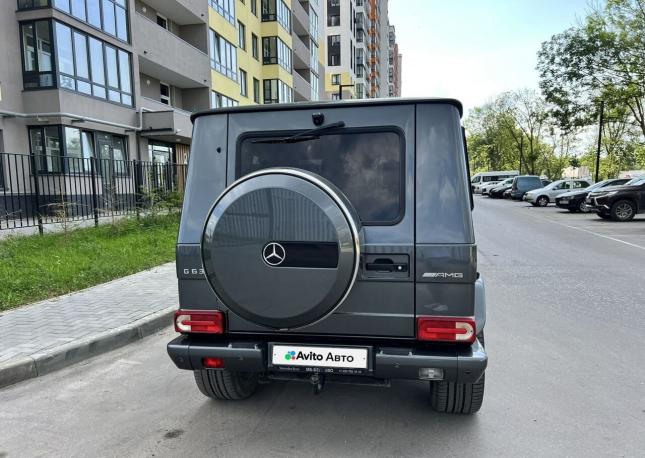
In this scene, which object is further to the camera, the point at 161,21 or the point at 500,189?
the point at 500,189

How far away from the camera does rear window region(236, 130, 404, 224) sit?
2795mm

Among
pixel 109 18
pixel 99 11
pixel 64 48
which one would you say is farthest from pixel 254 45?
pixel 64 48

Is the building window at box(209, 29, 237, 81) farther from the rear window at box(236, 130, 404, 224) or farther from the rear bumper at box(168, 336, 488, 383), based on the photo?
the rear bumper at box(168, 336, 488, 383)

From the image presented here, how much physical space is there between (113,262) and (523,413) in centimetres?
720

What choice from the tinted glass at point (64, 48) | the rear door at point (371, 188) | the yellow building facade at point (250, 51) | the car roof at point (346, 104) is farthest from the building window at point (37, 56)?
the rear door at point (371, 188)

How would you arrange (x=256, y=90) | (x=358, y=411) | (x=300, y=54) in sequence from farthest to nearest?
1. (x=300, y=54)
2. (x=256, y=90)
3. (x=358, y=411)

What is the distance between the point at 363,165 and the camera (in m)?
2.84

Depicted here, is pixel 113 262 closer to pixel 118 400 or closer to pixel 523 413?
pixel 118 400

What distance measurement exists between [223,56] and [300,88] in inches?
570

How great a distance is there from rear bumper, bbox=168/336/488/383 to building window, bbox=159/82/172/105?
24720mm

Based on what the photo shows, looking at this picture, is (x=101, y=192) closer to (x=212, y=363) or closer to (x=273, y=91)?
(x=212, y=363)

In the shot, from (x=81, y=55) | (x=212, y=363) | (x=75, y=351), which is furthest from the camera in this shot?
(x=81, y=55)

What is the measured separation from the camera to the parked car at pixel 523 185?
35.3 metres

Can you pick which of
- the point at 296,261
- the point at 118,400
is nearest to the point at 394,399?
the point at 296,261
